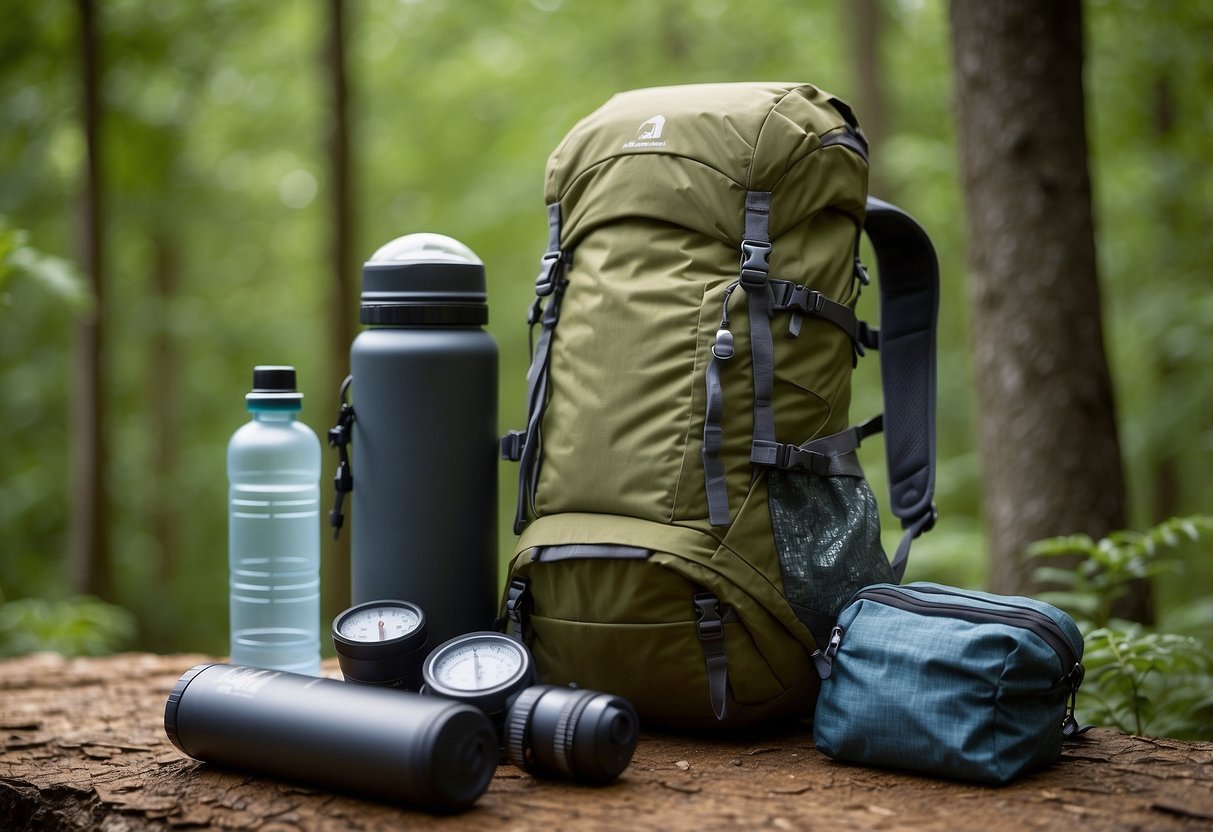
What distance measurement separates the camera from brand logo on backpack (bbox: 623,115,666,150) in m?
2.84

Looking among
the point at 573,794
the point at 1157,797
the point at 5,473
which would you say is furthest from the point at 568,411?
the point at 5,473

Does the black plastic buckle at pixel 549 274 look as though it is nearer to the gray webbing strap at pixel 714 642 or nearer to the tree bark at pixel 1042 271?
the gray webbing strap at pixel 714 642

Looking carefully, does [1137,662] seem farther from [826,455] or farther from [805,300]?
[805,300]

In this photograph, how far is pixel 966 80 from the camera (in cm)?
412

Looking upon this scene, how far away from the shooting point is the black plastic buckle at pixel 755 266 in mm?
2697

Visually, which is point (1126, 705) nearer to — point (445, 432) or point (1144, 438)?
point (445, 432)

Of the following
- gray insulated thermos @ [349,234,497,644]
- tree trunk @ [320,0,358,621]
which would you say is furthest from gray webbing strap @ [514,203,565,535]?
tree trunk @ [320,0,358,621]

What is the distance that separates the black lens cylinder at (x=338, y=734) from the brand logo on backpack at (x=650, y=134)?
1523 millimetres

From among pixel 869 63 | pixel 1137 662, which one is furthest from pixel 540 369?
pixel 869 63

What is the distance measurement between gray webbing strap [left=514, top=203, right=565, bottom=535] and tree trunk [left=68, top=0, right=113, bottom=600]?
5.05 m

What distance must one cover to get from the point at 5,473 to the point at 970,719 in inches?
447

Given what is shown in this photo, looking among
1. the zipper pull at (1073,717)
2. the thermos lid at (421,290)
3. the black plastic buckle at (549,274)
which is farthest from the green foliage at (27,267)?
the zipper pull at (1073,717)

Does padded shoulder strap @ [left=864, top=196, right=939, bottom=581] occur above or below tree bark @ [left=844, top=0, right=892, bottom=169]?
below

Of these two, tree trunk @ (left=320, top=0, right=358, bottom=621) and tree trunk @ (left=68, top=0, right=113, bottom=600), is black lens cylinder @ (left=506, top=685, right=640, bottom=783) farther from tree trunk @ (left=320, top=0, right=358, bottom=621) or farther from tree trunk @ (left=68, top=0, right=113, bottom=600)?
tree trunk @ (left=68, top=0, right=113, bottom=600)
